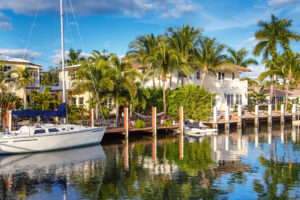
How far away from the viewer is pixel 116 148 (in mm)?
25047

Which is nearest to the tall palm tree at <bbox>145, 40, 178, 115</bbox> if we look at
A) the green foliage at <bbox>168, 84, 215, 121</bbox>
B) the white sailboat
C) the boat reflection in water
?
the green foliage at <bbox>168, 84, 215, 121</bbox>

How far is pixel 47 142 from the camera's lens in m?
22.8

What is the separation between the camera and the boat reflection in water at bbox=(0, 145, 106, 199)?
46.2 feet

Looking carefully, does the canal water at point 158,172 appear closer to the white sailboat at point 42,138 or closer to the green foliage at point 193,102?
the white sailboat at point 42,138

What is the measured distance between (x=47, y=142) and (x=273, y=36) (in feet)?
132

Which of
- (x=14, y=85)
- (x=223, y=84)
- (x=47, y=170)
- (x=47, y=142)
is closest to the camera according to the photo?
(x=47, y=170)

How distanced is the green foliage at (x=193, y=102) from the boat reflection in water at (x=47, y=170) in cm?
1382

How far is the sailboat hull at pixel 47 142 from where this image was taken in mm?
21828

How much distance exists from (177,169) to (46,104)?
21.4m

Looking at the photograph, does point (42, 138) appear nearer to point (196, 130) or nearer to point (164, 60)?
point (196, 130)

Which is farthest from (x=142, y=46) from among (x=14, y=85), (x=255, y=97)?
(x=255, y=97)

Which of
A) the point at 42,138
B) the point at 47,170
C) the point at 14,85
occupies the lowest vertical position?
the point at 47,170

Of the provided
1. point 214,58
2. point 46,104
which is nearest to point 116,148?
point 46,104

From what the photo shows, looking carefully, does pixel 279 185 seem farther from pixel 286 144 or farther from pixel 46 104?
pixel 46 104
